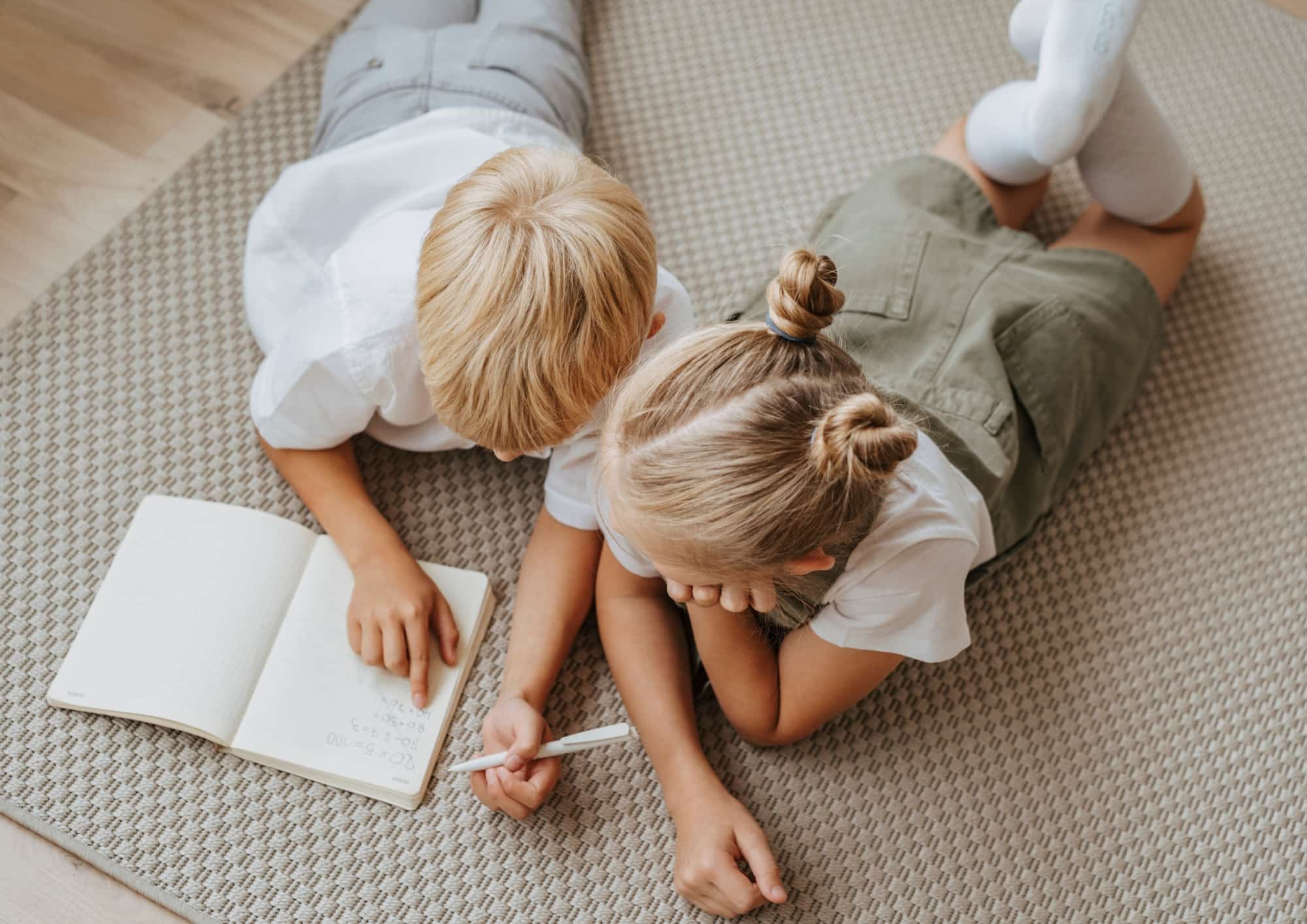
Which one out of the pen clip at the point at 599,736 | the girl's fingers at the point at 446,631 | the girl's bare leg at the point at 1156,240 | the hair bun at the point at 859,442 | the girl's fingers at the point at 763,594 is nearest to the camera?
the hair bun at the point at 859,442

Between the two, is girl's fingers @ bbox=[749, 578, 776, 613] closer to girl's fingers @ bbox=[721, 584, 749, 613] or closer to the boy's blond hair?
girl's fingers @ bbox=[721, 584, 749, 613]

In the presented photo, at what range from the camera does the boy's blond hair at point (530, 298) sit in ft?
1.86

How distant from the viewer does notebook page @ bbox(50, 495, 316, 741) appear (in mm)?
738

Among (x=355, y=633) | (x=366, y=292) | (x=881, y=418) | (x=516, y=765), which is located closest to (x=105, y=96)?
(x=366, y=292)

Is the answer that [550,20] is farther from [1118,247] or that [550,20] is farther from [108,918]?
[108,918]

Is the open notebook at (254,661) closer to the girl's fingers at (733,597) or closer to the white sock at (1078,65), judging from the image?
the girl's fingers at (733,597)

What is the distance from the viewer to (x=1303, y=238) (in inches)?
38.8

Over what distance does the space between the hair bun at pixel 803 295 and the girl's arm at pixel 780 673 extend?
25cm

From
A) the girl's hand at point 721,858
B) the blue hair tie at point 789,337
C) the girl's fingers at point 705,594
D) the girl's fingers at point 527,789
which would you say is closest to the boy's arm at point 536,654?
the girl's fingers at point 527,789

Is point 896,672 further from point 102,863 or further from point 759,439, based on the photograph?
point 102,863

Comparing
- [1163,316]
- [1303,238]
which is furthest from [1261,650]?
[1303,238]

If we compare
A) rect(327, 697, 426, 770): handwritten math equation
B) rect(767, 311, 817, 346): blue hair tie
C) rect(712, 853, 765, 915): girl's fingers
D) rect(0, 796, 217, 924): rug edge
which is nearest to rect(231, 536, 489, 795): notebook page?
rect(327, 697, 426, 770): handwritten math equation

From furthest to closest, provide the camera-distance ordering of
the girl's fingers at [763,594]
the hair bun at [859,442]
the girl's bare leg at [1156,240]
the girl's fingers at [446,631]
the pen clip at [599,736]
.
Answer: the girl's bare leg at [1156,240]
the girl's fingers at [446,631]
the pen clip at [599,736]
the girl's fingers at [763,594]
the hair bun at [859,442]

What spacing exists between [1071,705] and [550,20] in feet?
2.42
